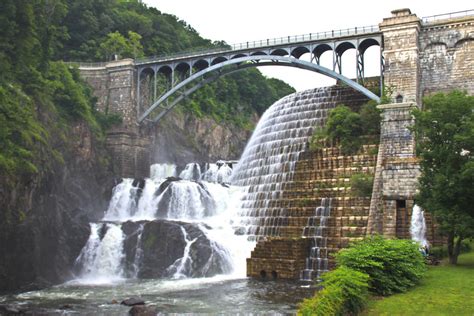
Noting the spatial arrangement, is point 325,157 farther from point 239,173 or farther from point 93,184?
point 93,184

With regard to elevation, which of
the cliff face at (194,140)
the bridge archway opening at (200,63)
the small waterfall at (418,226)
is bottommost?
the small waterfall at (418,226)

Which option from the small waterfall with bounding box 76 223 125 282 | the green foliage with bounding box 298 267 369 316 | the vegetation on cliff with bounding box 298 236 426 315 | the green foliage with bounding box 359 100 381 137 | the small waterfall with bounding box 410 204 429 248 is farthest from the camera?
the green foliage with bounding box 359 100 381 137

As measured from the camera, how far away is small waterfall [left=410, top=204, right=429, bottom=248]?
3020cm

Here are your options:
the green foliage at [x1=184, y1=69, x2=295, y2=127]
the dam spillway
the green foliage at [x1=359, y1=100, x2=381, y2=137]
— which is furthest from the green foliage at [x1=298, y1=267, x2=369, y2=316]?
the green foliage at [x1=184, y1=69, x2=295, y2=127]

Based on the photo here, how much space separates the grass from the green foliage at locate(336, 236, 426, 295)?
49 centimetres

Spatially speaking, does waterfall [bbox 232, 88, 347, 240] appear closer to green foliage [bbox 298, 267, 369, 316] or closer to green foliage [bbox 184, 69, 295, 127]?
green foliage [bbox 298, 267, 369, 316]

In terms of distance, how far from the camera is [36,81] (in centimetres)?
3947

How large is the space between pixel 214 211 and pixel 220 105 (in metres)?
35.1

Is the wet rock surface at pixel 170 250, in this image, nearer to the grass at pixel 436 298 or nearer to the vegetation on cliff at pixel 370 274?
the vegetation on cliff at pixel 370 274

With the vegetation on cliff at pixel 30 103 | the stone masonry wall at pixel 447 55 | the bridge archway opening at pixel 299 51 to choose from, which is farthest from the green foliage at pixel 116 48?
the stone masonry wall at pixel 447 55

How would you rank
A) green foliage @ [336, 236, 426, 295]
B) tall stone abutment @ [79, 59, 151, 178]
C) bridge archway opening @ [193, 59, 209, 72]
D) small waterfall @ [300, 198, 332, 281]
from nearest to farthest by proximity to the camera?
green foliage @ [336, 236, 426, 295] → small waterfall @ [300, 198, 332, 281] → bridge archway opening @ [193, 59, 209, 72] → tall stone abutment @ [79, 59, 151, 178]

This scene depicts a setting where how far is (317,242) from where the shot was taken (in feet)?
109

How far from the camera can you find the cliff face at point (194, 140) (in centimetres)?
6015

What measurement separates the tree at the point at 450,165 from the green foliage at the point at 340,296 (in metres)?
7.76
